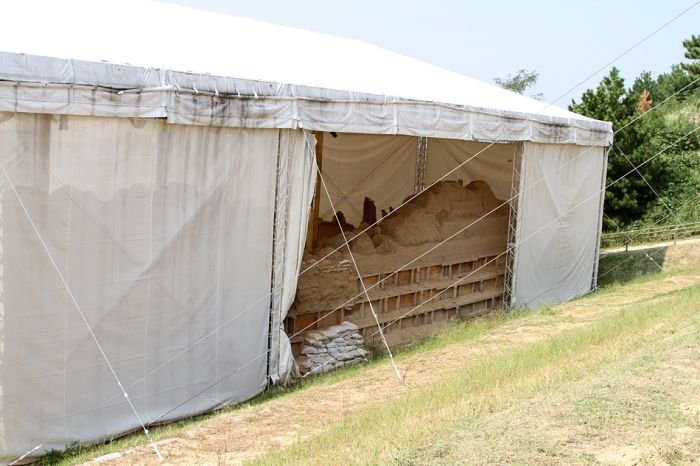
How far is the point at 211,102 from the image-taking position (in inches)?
360

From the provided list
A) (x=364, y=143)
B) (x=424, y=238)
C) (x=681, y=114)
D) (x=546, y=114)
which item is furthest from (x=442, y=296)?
(x=681, y=114)

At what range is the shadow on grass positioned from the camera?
19.9 m

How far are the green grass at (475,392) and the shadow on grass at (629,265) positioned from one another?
758 centimetres

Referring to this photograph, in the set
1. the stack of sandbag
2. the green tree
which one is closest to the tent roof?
the stack of sandbag

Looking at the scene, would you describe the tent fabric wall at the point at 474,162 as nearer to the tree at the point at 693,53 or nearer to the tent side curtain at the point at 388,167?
the tent side curtain at the point at 388,167

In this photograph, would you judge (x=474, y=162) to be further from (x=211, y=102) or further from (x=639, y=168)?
(x=211, y=102)

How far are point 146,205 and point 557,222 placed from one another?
1066 centimetres

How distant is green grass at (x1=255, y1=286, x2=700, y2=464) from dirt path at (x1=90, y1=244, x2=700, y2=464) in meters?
0.53

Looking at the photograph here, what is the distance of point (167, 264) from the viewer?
9.08m

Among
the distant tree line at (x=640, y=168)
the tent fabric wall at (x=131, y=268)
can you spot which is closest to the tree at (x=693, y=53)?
the distant tree line at (x=640, y=168)

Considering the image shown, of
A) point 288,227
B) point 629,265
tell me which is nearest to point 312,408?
point 288,227

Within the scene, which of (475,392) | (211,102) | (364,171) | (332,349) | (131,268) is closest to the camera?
(475,392)

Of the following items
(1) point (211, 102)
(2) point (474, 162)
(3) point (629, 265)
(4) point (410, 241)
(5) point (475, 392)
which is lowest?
(5) point (475, 392)

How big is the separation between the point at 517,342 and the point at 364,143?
8142 mm
